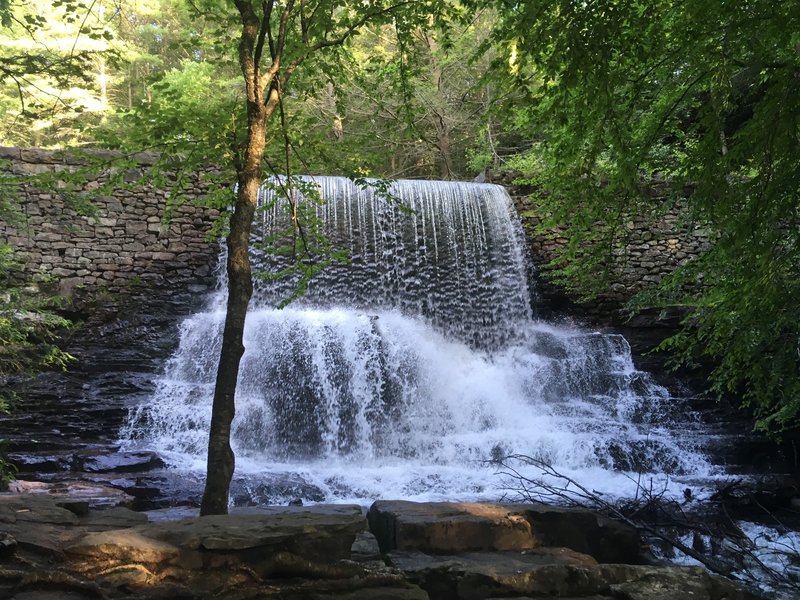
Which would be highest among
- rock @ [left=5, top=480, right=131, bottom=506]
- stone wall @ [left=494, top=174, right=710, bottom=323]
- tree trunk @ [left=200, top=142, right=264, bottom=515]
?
stone wall @ [left=494, top=174, right=710, bottom=323]

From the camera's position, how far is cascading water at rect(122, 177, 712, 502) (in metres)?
6.83

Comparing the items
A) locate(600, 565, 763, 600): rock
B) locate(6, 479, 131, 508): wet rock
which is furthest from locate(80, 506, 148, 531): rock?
locate(600, 565, 763, 600): rock

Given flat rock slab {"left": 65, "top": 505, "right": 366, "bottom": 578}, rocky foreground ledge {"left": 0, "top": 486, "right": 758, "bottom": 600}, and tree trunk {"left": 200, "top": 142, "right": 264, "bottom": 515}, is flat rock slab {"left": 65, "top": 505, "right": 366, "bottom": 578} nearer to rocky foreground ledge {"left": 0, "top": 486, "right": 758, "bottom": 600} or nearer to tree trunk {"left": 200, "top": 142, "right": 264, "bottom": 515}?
rocky foreground ledge {"left": 0, "top": 486, "right": 758, "bottom": 600}

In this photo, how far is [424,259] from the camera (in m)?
10.8

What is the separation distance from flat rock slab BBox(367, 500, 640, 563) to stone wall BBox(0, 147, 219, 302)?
24.1 ft

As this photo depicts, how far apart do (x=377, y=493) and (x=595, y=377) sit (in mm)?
4554

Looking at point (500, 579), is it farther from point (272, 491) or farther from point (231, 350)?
point (272, 491)

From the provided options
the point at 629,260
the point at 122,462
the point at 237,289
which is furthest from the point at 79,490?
the point at 629,260

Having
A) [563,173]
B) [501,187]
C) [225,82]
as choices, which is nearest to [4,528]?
[563,173]

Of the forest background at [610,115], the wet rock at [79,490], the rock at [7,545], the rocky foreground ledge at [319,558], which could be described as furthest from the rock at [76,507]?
the forest background at [610,115]

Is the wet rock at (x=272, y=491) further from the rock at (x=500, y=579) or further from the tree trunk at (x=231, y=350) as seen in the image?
the rock at (x=500, y=579)

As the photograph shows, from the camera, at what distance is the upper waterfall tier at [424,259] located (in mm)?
10289

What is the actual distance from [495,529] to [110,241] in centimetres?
870

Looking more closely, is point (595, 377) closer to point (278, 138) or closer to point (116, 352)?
point (278, 138)
